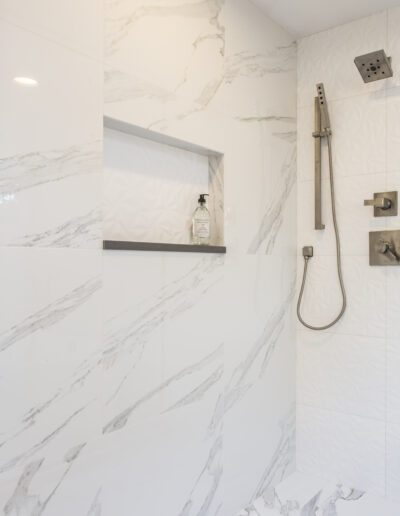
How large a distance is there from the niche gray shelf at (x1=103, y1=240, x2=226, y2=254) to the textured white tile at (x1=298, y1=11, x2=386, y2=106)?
96cm

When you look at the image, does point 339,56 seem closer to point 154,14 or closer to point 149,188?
point 154,14

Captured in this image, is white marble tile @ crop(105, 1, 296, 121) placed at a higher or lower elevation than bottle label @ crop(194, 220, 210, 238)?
higher

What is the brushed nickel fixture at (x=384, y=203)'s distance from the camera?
1.77m

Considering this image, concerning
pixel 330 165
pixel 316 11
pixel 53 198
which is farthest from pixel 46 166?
pixel 316 11

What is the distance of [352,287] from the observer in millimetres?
1935

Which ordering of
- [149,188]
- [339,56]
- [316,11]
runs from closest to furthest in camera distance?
[149,188]
[316,11]
[339,56]

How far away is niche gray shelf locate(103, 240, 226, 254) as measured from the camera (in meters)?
1.26

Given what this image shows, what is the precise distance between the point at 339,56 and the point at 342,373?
1.44 m

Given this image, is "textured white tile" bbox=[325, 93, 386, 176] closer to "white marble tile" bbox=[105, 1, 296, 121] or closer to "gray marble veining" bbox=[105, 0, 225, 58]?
"white marble tile" bbox=[105, 1, 296, 121]

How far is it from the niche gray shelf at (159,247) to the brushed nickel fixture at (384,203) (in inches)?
26.0

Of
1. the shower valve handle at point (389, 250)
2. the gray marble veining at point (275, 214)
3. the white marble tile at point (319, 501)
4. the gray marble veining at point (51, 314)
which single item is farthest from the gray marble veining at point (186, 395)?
the shower valve handle at point (389, 250)

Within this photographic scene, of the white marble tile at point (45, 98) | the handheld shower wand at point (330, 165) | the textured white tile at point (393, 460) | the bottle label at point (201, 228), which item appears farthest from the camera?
the handheld shower wand at point (330, 165)

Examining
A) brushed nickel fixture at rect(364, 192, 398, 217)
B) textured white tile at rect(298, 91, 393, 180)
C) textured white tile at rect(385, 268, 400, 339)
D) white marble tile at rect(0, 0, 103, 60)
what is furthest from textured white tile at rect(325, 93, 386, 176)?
white marble tile at rect(0, 0, 103, 60)

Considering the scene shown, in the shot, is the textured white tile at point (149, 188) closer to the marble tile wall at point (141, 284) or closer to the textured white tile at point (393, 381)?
the marble tile wall at point (141, 284)
